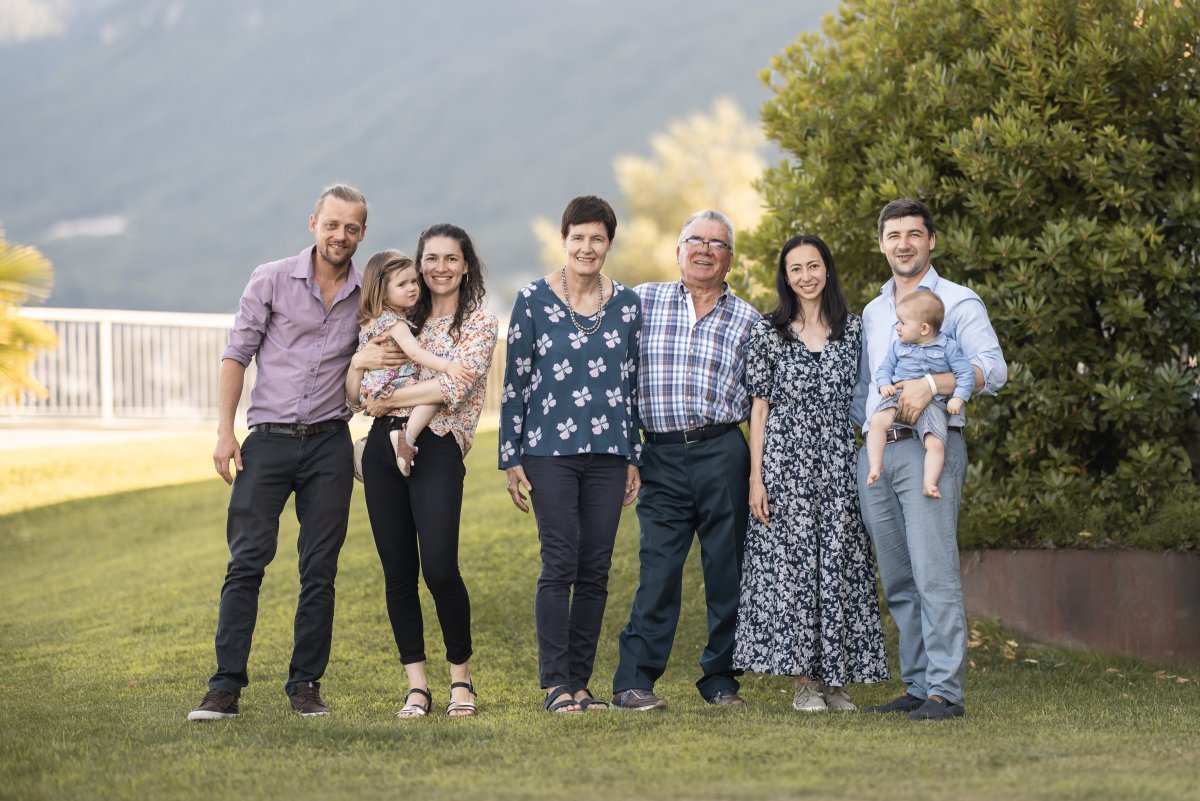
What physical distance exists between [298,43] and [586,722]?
332 feet

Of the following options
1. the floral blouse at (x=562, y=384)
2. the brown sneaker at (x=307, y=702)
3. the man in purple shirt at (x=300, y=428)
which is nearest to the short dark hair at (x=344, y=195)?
the man in purple shirt at (x=300, y=428)

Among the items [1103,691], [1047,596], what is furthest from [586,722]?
[1047,596]

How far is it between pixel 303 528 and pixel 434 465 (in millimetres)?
606

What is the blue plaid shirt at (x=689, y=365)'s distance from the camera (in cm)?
523

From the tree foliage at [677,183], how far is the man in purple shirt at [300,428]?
22.4m

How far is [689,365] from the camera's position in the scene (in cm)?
524

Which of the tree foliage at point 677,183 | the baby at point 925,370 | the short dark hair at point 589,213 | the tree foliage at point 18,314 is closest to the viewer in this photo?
the tree foliage at point 18,314

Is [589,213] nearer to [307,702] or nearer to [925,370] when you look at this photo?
[925,370]

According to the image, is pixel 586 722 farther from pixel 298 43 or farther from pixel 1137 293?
pixel 298 43

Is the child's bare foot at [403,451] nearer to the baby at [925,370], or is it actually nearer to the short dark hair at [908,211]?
the baby at [925,370]

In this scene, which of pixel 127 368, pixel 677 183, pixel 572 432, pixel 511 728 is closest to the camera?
pixel 511 728

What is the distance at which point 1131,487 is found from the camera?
6.77m

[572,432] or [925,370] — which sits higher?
[925,370]

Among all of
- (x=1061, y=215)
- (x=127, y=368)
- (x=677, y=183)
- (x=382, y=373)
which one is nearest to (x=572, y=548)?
(x=382, y=373)
